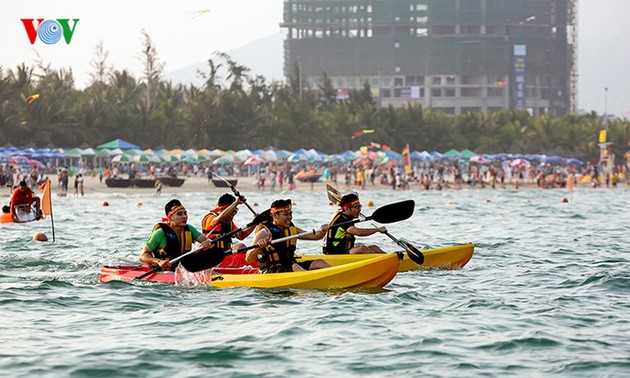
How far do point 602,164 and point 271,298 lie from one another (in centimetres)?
8199

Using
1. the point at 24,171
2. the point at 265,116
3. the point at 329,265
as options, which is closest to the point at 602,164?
the point at 265,116

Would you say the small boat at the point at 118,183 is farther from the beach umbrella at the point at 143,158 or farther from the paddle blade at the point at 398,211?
the paddle blade at the point at 398,211

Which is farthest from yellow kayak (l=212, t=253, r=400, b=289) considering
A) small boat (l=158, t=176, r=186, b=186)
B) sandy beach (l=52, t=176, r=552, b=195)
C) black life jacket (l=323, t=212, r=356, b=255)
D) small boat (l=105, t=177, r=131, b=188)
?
small boat (l=158, t=176, r=186, b=186)

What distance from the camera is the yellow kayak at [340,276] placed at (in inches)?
590

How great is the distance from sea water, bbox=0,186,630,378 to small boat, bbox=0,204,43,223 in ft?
4.61

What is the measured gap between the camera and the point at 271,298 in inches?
587

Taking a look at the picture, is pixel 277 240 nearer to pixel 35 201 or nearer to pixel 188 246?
pixel 188 246

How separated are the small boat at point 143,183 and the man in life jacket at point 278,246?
4323cm

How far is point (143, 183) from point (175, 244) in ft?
144

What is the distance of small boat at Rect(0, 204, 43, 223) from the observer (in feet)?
80.8

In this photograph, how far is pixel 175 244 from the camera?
15.2m

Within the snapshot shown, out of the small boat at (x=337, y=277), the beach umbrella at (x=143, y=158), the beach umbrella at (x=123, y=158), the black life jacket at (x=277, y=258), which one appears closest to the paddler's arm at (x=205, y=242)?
the small boat at (x=337, y=277)

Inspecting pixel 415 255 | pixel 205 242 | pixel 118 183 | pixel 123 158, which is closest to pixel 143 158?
pixel 123 158

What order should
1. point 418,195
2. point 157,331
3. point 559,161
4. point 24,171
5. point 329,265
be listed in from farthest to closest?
point 559,161
point 24,171
point 418,195
point 329,265
point 157,331
